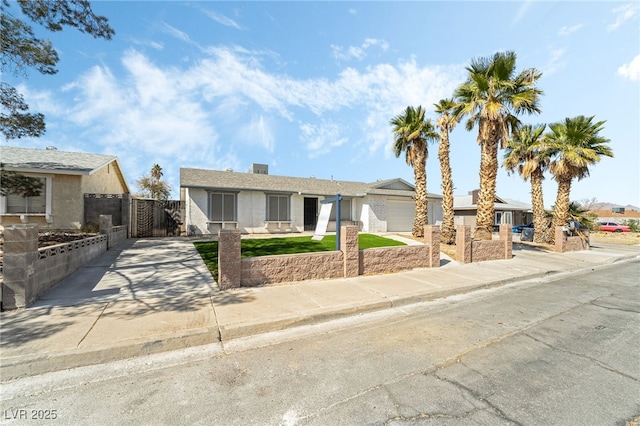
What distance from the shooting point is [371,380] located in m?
3.06

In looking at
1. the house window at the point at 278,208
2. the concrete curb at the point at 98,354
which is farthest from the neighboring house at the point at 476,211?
the concrete curb at the point at 98,354

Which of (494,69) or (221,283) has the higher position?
(494,69)

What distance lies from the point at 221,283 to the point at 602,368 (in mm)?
6611

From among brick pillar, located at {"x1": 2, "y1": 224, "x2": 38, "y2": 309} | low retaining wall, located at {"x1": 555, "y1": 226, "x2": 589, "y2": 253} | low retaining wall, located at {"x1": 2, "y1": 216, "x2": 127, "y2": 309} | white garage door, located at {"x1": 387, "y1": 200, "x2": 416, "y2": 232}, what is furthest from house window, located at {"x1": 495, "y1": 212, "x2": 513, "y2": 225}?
brick pillar, located at {"x1": 2, "y1": 224, "x2": 38, "y2": 309}

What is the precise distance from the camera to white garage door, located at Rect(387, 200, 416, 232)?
20.4 m

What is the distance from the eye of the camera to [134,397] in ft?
9.07

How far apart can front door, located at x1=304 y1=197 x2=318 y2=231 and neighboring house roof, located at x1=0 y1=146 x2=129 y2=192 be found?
12.0 metres

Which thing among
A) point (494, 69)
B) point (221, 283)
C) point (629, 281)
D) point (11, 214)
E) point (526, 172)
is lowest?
point (629, 281)

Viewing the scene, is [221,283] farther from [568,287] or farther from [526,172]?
[526,172]

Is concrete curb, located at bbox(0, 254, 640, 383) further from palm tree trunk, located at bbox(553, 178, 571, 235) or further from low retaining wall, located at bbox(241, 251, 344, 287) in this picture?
palm tree trunk, located at bbox(553, 178, 571, 235)

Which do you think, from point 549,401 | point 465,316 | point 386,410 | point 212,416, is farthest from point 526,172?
point 212,416

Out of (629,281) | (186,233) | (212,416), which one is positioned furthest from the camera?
(186,233)

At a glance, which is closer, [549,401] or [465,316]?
[549,401]

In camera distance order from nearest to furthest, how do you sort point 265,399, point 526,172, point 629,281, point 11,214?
point 265,399 → point 629,281 → point 11,214 → point 526,172
